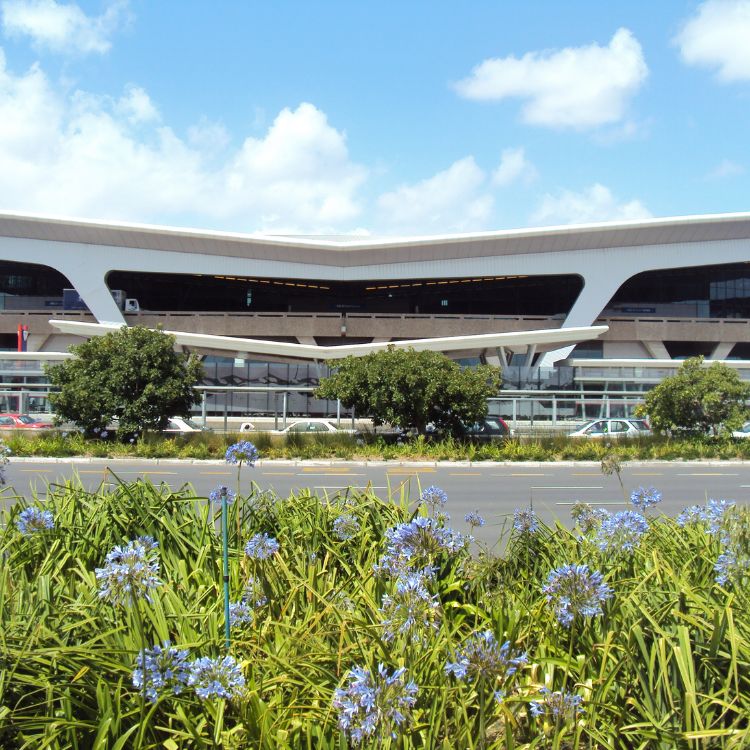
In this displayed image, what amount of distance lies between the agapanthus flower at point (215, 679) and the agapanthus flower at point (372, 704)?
0.48 m

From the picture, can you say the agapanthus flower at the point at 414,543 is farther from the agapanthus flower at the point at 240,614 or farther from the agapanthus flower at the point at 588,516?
the agapanthus flower at the point at 588,516

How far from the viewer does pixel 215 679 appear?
232 centimetres

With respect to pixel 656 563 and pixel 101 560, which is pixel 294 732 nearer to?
pixel 656 563

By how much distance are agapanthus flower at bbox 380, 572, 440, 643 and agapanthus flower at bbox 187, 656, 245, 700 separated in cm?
54

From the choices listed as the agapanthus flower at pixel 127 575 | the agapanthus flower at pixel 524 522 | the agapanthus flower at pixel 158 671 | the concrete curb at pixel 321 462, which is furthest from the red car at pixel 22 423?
the agapanthus flower at pixel 158 671

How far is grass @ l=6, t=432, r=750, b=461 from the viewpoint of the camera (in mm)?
18812

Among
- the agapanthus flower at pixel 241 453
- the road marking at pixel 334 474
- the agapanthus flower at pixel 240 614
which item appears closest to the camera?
the agapanthus flower at pixel 240 614

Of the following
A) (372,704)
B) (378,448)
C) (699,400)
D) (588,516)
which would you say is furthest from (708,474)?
(372,704)

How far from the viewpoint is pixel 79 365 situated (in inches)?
811

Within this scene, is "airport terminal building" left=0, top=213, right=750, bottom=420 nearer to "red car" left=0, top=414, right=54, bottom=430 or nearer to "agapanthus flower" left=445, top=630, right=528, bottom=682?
"red car" left=0, top=414, right=54, bottom=430

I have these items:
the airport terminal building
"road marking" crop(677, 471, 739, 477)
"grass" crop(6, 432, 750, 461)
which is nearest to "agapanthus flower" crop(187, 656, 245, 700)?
"road marking" crop(677, 471, 739, 477)

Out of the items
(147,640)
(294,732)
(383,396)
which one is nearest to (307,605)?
(147,640)

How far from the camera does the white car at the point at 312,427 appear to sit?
21791mm

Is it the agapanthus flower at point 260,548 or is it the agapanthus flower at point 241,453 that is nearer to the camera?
the agapanthus flower at point 260,548
